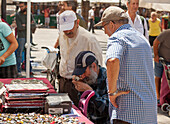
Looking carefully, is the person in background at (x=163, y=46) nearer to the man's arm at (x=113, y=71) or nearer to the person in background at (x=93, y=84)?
the person in background at (x=93, y=84)

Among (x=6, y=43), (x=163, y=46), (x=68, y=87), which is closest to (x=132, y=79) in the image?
(x=68, y=87)

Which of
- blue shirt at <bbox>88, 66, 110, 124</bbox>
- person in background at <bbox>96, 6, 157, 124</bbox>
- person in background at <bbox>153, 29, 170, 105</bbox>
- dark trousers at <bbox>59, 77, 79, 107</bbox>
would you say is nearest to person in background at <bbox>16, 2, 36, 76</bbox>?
person in background at <bbox>153, 29, 170, 105</bbox>

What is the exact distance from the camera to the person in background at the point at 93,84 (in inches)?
130

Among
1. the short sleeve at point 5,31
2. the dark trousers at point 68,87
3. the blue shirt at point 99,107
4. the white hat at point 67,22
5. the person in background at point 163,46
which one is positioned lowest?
the dark trousers at point 68,87

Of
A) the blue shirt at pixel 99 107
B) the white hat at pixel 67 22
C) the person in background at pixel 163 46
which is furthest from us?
the person in background at pixel 163 46

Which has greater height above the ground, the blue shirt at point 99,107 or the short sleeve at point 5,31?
the short sleeve at point 5,31

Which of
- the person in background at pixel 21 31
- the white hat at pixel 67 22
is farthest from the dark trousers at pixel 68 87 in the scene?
the person in background at pixel 21 31

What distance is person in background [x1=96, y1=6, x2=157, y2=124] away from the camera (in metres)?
2.89

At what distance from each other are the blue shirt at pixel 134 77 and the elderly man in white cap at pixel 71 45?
1484 millimetres

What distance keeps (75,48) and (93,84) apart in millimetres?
1245

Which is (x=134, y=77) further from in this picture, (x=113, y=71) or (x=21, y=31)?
(x=21, y=31)

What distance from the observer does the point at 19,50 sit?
908 centimetres

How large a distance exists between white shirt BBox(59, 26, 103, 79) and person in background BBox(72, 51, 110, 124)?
36.7 inches

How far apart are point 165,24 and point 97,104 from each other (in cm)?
2321
